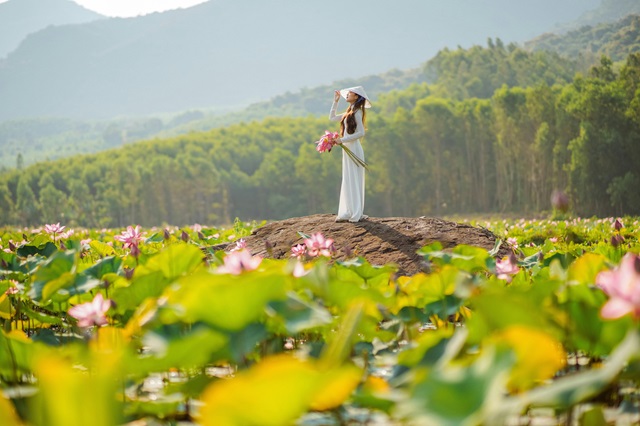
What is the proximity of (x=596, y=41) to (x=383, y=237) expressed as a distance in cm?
12791

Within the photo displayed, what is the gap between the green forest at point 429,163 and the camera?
109ft

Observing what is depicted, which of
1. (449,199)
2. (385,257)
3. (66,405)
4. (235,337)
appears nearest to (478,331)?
(235,337)

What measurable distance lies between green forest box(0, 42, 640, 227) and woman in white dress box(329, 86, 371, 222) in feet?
85.8

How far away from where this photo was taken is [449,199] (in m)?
50.2

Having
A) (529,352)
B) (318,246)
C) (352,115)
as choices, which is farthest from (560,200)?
(352,115)

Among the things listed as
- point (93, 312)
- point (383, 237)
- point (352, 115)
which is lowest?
point (383, 237)

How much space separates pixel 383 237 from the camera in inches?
271

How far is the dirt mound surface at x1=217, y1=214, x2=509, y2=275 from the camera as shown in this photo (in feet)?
21.3

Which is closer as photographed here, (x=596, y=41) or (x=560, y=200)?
(x=560, y=200)

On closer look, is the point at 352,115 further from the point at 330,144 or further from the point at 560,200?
the point at 560,200

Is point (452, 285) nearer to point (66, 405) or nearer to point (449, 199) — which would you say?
point (66, 405)

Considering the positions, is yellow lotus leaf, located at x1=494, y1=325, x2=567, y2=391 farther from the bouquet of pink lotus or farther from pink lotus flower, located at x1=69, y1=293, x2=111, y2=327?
the bouquet of pink lotus

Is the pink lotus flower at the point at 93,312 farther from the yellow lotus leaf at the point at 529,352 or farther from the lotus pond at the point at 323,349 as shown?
the yellow lotus leaf at the point at 529,352

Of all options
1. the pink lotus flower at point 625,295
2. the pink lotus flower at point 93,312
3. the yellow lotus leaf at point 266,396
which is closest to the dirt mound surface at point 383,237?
the pink lotus flower at point 93,312
